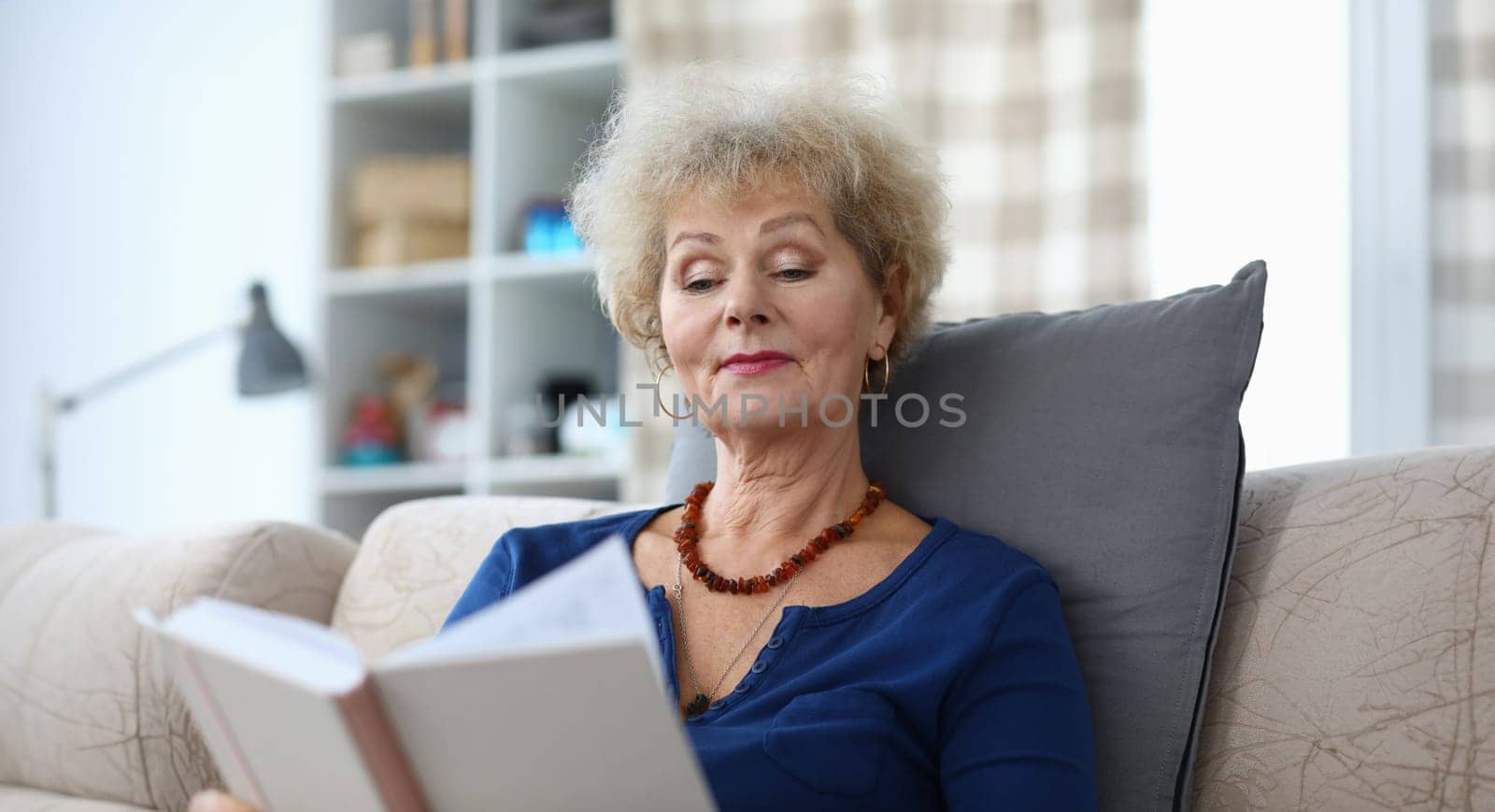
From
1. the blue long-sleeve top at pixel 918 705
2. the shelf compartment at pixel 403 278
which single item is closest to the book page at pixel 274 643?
the blue long-sleeve top at pixel 918 705

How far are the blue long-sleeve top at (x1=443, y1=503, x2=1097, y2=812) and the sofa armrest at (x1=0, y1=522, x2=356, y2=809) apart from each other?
65cm

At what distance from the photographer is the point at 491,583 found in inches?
54.0

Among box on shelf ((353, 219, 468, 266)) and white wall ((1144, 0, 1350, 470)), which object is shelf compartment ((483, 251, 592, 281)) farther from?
white wall ((1144, 0, 1350, 470))

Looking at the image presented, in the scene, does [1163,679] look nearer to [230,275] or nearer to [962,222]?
[962,222]

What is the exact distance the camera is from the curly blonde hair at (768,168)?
4.61 ft

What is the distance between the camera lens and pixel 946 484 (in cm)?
143

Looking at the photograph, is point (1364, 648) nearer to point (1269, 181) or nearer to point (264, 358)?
point (1269, 181)

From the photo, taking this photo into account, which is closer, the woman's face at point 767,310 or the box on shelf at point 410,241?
the woman's face at point 767,310

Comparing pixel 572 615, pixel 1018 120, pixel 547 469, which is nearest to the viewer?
pixel 572 615

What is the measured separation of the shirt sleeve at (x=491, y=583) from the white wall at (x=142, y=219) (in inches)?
101

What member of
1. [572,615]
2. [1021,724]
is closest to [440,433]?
[1021,724]

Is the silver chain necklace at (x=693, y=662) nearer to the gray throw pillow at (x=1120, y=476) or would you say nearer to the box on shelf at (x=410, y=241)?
the gray throw pillow at (x=1120, y=476)

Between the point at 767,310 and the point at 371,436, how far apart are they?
2246 millimetres

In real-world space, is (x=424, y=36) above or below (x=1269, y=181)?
above
